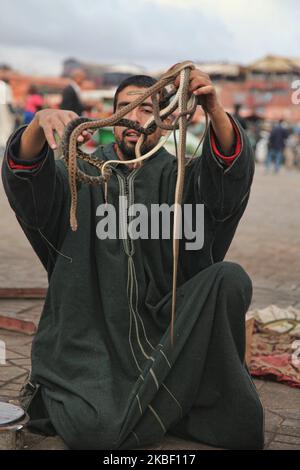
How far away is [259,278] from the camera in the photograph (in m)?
6.21

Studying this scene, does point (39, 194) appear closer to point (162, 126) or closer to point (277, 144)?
point (162, 126)

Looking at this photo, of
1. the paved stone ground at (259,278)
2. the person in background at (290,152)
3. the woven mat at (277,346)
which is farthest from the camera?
the person in background at (290,152)

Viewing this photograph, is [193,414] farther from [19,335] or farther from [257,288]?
[257,288]

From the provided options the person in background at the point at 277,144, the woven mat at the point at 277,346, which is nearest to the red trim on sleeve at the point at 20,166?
the woven mat at the point at 277,346

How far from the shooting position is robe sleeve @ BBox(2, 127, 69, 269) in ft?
8.94

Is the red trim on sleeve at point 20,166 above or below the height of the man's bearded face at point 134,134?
below

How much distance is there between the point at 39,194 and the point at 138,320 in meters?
0.59

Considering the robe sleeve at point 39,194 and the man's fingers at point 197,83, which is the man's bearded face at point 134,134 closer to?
the robe sleeve at point 39,194

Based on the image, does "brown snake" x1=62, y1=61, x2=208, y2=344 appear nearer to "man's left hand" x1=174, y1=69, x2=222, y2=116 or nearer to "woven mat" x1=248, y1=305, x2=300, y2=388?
"man's left hand" x1=174, y1=69, x2=222, y2=116

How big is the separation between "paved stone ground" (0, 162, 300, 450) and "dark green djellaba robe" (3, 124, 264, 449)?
0.14 metres

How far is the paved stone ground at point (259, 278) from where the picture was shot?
3062 mm

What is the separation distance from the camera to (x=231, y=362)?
9.05 ft

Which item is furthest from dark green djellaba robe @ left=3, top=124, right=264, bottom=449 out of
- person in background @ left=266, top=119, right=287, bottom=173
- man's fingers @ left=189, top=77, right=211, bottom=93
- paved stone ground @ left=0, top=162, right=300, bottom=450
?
person in background @ left=266, top=119, right=287, bottom=173

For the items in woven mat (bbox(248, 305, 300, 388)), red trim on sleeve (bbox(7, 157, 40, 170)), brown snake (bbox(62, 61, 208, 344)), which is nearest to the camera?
brown snake (bbox(62, 61, 208, 344))
